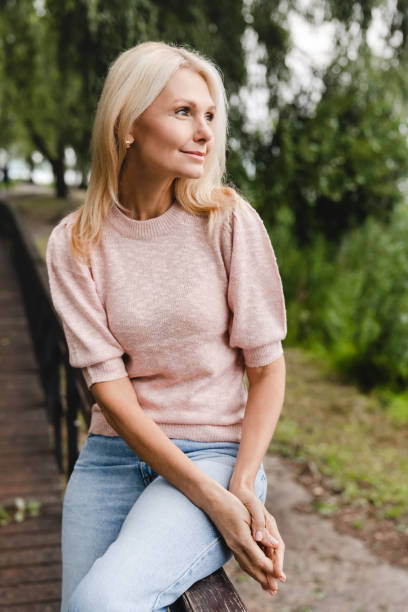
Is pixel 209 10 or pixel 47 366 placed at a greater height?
pixel 209 10

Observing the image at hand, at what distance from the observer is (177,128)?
159 cm

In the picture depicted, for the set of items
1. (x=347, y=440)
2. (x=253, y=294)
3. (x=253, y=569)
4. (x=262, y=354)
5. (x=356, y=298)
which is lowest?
(x=347, y=440)

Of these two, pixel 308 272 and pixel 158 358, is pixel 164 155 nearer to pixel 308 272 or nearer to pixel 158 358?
pixel 158 358

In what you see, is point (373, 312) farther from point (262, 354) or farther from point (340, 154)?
point (262, 354)

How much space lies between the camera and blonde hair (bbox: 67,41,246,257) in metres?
1.57

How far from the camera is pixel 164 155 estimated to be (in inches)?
63.8

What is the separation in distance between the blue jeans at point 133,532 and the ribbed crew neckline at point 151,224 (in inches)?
20.3

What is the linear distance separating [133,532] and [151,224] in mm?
732

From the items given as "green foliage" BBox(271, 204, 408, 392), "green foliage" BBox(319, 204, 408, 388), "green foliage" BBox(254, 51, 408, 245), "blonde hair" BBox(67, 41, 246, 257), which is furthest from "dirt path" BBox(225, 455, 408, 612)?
"green foliage" BBox(254, 51, 408, 245)

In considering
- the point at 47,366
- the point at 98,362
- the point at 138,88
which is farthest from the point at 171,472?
the point at 47,366

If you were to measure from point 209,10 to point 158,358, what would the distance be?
492 cm

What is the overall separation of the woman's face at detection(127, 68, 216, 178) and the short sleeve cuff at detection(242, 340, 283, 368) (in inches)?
17.8

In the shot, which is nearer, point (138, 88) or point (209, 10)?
point (138, 88)

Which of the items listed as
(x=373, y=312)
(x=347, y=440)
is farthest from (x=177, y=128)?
(x=373, y=312)
